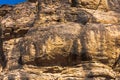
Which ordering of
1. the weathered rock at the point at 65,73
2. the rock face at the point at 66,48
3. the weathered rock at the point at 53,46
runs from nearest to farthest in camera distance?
the weathered rock at the point at 65,73 < the rock face at the point at 66,48 < the weathered rock at the point at 53,46

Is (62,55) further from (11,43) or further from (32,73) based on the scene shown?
(11,43)

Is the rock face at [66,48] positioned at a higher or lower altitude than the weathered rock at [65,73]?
higher

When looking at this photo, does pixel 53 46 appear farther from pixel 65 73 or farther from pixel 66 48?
pixel 65 73

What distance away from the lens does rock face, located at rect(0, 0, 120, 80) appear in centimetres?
1639

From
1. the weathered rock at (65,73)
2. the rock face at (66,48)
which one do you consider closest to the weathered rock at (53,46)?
the rock face at (66,48)

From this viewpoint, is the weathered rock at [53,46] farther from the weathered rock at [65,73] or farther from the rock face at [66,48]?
the weathered rock at [65,73]

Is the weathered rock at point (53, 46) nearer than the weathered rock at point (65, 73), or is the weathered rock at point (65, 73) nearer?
the weathered rock at point (65, 73)

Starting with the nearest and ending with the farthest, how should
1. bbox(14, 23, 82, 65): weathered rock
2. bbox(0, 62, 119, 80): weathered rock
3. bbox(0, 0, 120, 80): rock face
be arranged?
bbox(0, 62, 119, 80): weathered rock
bbox(0, 0, 120, 80): rock face
bbox(14, 23, 82, 65): weathered rock

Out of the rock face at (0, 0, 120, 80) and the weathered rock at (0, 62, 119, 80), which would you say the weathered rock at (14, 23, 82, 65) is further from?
the weathered rock at (0, 62, 119, 80)

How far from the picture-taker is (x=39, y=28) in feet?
57.4

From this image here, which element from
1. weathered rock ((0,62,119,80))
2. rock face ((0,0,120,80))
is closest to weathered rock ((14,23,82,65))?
rock face ((0,0,120,80))

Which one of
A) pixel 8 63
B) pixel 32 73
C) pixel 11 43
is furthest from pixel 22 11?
pixel 32 73

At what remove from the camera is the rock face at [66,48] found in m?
16.4

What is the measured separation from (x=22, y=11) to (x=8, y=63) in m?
3.00
